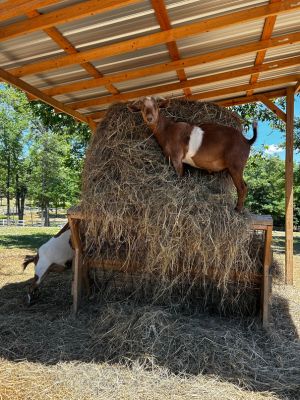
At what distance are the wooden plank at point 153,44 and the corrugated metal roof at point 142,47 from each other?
0.07 meters

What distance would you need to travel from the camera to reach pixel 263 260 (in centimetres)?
344

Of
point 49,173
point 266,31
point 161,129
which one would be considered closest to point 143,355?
point 161,129

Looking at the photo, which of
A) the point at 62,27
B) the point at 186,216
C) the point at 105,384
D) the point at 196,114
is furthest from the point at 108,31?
the point at 105,384

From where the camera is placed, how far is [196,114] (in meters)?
4.07

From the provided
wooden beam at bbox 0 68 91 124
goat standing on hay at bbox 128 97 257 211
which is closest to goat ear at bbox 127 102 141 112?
goat standing on hay at bbox 128 97 257 211

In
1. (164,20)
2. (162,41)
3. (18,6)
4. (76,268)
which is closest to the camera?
(18,6)

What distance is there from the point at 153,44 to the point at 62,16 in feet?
3.10

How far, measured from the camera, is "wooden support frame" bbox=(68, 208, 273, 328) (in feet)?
10.6

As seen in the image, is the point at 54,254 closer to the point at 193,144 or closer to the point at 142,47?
the point at 193,144

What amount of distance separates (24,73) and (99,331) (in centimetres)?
316

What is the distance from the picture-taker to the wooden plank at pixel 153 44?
326 cm

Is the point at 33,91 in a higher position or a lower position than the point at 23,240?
higher

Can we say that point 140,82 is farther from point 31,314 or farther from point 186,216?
point 31,314

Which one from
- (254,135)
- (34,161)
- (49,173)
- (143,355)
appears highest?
(34,161)
